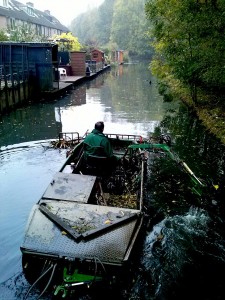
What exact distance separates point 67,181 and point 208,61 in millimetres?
13321

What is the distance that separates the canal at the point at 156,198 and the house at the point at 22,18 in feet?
89.4

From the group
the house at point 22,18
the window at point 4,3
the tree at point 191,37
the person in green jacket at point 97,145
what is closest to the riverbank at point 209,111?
the tree at point 191,37

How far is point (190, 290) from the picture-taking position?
6.02 meters

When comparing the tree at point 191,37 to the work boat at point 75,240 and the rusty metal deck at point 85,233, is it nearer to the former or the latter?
the work boat at point 75,240

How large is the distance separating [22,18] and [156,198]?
174 feet

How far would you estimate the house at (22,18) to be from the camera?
47884mm

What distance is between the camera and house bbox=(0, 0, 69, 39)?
4788 cm

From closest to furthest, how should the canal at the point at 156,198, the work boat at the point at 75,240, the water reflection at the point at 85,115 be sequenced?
the work boat at the point at 75,240 < the canal at the point at 156,198 < the water reflection at the point at 85,115

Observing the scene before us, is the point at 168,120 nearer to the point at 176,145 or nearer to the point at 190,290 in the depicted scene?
the point at 176,145

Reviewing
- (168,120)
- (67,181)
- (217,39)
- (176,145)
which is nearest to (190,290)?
(67,181)

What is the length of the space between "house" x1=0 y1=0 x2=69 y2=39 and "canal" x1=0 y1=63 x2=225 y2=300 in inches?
1073

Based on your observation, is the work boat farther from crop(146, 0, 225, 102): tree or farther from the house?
the house

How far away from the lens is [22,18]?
5397cm

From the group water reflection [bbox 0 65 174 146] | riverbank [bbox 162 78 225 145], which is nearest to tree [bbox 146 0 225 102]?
riverbank [bbox 162 78 225 145]
